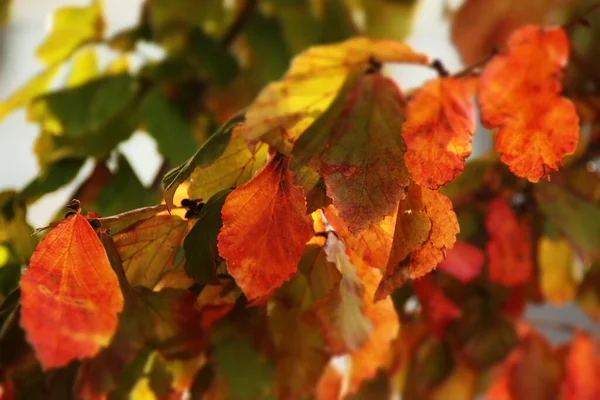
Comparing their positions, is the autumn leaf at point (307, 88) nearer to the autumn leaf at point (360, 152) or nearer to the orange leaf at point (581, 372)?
the autumn leaf at point (360, 152)

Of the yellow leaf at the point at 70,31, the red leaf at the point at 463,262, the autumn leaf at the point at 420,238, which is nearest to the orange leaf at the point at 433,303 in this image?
the red leaf at the point at 463,262

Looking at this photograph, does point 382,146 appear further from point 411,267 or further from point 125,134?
point 125,134

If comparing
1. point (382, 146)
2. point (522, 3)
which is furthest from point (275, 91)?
point (522, 3)

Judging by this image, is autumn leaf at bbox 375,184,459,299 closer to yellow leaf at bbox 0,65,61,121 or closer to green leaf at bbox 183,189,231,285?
green leaf at bbox 183,189,231,285

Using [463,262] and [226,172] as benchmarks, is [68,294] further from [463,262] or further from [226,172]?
[463,262]

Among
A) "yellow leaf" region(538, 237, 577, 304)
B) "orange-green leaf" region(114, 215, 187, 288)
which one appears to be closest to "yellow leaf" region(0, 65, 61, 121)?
"orange-green leaf" region(114, 215, 187, 288)

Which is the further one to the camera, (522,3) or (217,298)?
(522,3)
